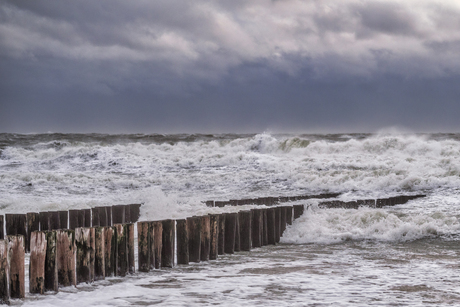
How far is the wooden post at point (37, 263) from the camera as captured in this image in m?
4.71

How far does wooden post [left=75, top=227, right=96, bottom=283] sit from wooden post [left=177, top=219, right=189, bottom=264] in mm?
1348

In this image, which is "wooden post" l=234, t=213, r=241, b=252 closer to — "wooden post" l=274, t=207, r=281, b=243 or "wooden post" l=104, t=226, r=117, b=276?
"wooden post" l=274, t=207, r=281, b=243

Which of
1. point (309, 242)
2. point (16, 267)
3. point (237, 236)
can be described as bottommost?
point (309, 242)

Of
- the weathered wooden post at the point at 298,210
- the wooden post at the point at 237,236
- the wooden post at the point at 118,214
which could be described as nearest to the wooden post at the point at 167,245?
the wooden post at the point at 237,236

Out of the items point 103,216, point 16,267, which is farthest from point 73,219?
point 16,267

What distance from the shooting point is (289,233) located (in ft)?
28.2

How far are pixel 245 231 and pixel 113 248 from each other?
8.38 feet

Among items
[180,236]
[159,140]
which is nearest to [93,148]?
[159,140]

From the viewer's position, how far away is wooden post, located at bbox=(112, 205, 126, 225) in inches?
383

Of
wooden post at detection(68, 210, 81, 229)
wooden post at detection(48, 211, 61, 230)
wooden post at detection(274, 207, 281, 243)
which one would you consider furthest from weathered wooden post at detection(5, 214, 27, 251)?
wooden post at detection(274, 207, 281, 243)

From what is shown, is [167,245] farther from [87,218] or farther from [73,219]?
[87,218]

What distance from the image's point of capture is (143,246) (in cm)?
586

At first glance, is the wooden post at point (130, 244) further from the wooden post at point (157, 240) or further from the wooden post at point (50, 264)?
the wooden post at point (50, 264)

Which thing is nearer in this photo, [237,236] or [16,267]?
[16,267]
